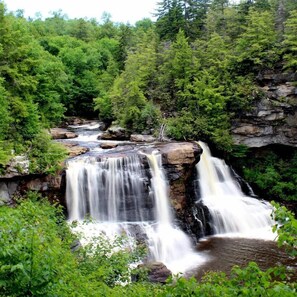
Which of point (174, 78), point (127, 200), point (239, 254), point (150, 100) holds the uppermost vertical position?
point (174, 78)

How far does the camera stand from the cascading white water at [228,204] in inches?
709

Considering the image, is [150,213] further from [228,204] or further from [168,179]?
[228,204]

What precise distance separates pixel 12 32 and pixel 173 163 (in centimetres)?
996

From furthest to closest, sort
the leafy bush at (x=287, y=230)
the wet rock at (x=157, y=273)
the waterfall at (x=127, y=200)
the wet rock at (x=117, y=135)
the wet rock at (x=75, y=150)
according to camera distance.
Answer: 1. the wet rock at (x=117, y=135)
2. the wet rock at (x=75, y=150)
3. the waterfall at (x=127, y=200)
4. the wet rock at (x=157, y=273)
5. the leafy bush at (x=287, y=230)

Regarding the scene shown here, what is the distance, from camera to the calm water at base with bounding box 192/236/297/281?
14.1 meters

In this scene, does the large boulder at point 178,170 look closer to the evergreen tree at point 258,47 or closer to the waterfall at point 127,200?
the waterfall at point 127,200

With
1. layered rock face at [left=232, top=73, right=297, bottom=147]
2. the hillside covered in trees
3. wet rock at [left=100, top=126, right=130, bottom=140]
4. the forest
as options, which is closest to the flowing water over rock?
the forest

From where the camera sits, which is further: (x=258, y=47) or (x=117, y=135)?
(x=117, y=135)

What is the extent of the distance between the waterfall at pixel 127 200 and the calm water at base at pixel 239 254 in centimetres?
89

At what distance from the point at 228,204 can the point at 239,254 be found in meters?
4.50

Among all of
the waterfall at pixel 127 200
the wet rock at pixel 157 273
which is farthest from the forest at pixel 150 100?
the wet rock at pixel 157 273

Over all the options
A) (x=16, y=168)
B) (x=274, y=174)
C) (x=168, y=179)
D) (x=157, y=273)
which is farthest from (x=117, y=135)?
(x=157, y=273)

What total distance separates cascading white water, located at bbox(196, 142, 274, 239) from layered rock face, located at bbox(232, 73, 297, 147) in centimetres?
256

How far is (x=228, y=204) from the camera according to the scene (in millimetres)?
19328
